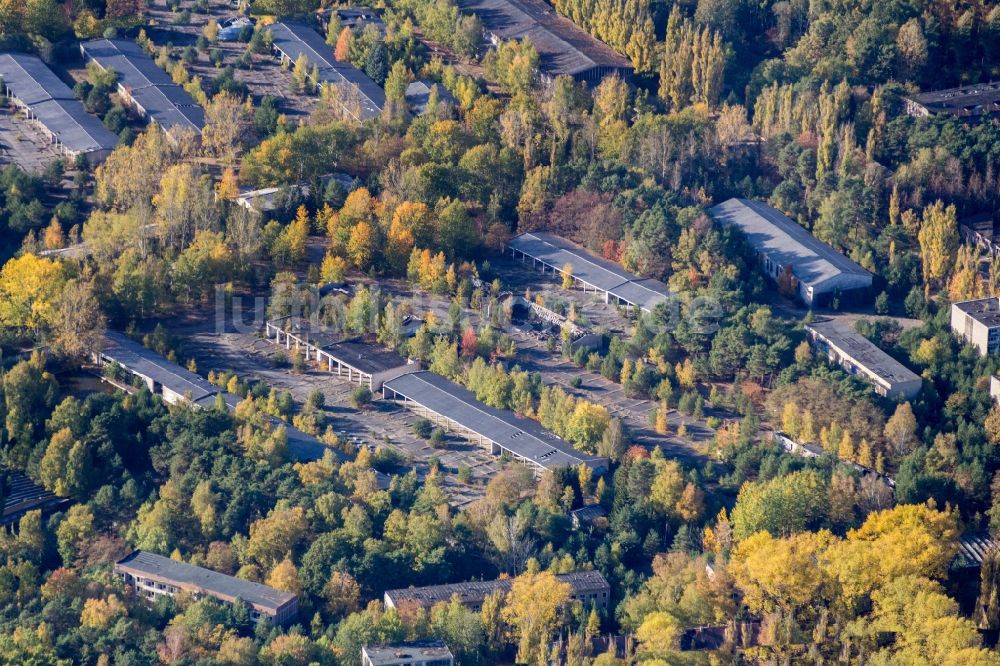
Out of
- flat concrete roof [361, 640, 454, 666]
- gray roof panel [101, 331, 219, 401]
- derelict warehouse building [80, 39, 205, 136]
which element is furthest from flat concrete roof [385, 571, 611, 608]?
derelict warehouse building [80, 39, 205, 136]

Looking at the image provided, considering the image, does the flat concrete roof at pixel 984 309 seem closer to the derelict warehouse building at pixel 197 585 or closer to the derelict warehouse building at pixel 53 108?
the derelict warehouse building at pixel 197 585

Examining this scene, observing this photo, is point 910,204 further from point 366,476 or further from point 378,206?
point 366,476

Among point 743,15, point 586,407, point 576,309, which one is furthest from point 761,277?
point 743,15

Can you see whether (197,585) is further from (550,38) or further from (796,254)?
(550,38)

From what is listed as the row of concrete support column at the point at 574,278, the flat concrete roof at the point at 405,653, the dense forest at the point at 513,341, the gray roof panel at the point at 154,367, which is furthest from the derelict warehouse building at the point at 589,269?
the flat concrete roof at the point at 405,653

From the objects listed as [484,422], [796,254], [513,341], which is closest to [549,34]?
[796,254]

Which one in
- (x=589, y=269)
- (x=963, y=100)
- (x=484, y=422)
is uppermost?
(x=963, y=100)
